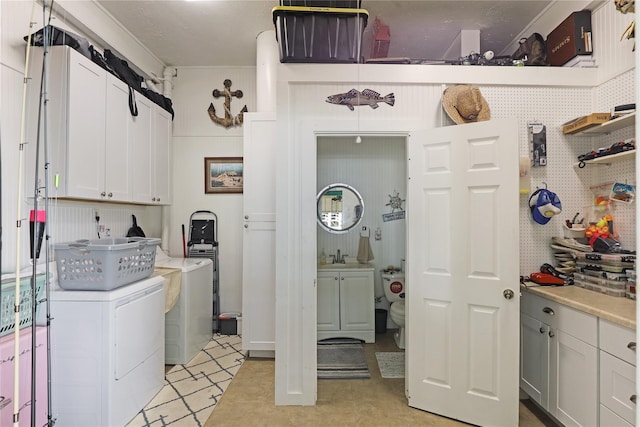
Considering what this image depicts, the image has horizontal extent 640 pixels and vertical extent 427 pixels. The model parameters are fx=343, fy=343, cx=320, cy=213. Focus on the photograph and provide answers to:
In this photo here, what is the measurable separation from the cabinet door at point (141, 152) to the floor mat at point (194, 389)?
1588 mm

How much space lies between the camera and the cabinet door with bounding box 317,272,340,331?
12.0ft

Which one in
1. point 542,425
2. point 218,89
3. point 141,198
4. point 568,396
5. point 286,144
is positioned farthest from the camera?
point 218,89

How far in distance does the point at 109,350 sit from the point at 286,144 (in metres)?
1.76

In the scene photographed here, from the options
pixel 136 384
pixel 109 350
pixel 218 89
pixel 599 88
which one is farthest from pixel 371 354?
pixel 218 89

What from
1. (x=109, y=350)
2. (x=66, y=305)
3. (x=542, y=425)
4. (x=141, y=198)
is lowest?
(x=542, y=425)

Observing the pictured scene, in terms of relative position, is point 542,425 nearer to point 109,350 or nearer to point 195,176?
point 109,350

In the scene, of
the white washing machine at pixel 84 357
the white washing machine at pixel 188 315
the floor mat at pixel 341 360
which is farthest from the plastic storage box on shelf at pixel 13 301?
the floor mat at pixel 341 360

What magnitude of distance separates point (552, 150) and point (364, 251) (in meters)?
2.04

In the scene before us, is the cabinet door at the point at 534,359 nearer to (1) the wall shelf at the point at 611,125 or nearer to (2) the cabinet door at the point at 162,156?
(1) the wall shelf at the point at 611,125

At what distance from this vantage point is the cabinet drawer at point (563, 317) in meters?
1.92

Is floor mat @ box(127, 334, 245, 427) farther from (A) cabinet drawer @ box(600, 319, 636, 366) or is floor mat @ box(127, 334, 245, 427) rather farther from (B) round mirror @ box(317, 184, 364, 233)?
(A) cabinet drawer @ box(600, 319, 636, 366)

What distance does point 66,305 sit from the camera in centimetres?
210

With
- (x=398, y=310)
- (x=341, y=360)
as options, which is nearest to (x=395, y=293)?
(x=398, y=310)

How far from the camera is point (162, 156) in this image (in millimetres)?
3578
